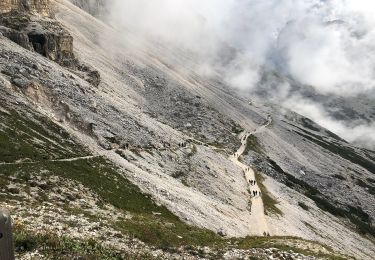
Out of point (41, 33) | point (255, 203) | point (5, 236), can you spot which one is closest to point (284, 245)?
point (5, 236)

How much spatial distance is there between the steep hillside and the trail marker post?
1800 centimetres

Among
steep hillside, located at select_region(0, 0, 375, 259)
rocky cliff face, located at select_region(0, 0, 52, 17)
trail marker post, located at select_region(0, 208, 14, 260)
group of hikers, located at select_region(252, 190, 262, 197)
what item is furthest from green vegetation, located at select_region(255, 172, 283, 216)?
rocky cliff face, located at select_region(0, 0, 52, 17)

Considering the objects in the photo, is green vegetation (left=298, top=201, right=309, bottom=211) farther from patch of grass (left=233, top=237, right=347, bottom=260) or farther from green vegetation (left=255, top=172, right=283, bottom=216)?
patch of grass (left=233, top=237, right=347, bottom=260)

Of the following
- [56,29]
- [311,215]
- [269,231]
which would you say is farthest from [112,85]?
[269,231]

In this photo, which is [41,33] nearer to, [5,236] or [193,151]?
[193,151]

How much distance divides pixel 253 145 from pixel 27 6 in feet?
313

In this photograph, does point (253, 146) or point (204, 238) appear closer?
point (204, 238)

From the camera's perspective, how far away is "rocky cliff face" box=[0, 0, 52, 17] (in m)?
137

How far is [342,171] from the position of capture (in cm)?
19912

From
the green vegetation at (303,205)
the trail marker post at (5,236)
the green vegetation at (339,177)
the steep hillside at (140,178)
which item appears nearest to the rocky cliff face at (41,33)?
the steep hillside at (140,178)

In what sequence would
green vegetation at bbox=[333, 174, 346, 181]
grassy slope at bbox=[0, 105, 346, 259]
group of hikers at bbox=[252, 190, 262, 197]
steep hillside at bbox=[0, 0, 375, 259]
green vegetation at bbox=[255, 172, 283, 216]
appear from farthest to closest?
green vegetation at bbox=[333, 174, 346, 181]
group of hikers at bbox=[252, 190, 262, 197]
green vegetation at bbox=[255, 172, 283, 216]
steep hillside at bbox=[0, 0, 375, 259]
grassy slope at bbox=[0, 105, 346, 259]

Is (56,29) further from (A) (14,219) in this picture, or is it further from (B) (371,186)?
(B) (371,186)

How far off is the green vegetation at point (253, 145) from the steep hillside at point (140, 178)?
0.61m

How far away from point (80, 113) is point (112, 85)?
207 feet
